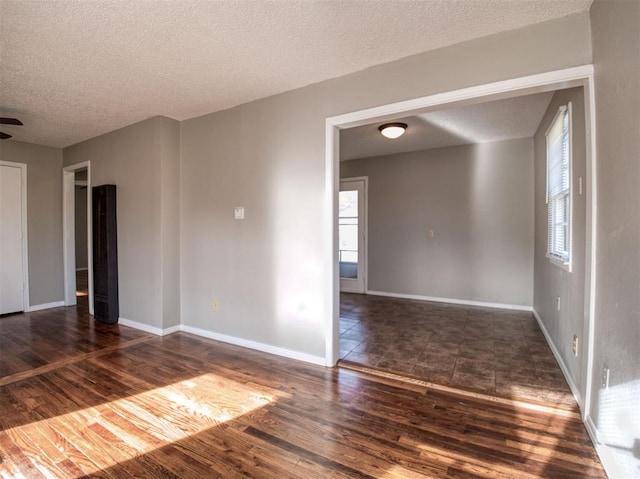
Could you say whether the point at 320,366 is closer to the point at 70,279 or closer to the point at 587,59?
the point at 587,59

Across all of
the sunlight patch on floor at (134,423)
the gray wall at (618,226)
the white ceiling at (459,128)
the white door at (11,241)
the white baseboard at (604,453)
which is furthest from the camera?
the white door at (11,241)

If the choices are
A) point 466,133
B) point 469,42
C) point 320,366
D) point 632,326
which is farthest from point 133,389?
point 466,133

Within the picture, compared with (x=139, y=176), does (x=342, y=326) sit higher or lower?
lower

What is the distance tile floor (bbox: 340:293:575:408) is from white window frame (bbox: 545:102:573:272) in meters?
0.90

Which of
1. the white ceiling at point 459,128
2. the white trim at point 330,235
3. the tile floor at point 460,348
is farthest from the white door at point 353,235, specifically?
the white trim at point 330,235

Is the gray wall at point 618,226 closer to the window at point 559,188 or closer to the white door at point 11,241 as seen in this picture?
the window at point 559,188

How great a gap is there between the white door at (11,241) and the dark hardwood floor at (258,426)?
2.28m

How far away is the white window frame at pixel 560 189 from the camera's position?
249cm

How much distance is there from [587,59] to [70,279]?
21.9 ft

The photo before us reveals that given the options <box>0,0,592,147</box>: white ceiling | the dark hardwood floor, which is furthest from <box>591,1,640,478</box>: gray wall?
<box>0,0,592,147</box>: white ceiling

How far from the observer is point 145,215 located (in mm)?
3781

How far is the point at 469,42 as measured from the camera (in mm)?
2184

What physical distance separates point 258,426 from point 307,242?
150cm

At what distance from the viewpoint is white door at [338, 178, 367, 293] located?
598 centimetres
